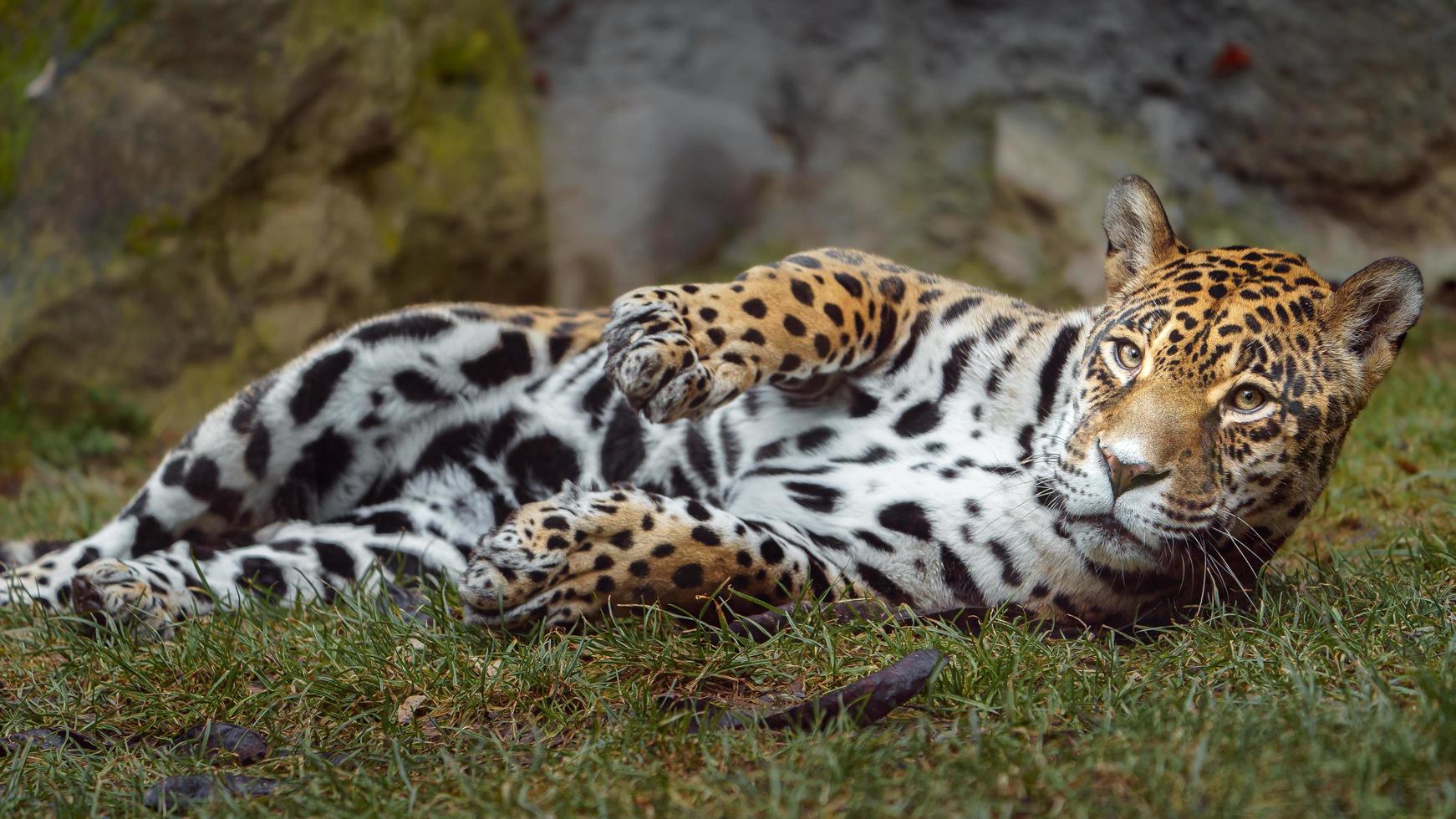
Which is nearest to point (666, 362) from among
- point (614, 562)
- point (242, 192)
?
point (614, 562)

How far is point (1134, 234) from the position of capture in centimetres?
517

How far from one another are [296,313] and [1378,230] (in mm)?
8981

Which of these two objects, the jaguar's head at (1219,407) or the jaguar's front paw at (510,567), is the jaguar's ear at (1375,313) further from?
the jaguar's front paw at (510,567)

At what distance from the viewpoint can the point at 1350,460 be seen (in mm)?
7035

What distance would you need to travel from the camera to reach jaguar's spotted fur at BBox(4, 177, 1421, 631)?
4.49 m

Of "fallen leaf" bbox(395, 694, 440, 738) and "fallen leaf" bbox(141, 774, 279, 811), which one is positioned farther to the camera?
"fallen leaf" bbox(395, 694, 440, 738)

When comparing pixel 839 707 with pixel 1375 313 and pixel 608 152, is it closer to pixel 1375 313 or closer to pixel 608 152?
pixel 1375 313

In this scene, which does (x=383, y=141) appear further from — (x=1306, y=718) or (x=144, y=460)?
(x=1306, y=718)

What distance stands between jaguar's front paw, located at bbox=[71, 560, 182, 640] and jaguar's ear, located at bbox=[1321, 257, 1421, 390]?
14.8ft

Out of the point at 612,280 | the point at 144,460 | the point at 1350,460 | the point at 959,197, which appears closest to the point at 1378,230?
the point at 959,197

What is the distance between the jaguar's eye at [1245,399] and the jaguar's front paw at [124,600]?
4.04m

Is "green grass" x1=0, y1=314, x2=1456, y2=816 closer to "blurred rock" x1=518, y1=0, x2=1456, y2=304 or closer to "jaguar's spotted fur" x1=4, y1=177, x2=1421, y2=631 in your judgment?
"jaguar's spotted fur" x1=4, y1=177, x2=1421, y2=631

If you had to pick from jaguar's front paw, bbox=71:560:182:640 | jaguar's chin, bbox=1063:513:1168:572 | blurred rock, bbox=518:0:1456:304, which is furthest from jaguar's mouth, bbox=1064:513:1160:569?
blurred rock, bbox=518:0:1456:304

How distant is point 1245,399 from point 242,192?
798 centimetres
